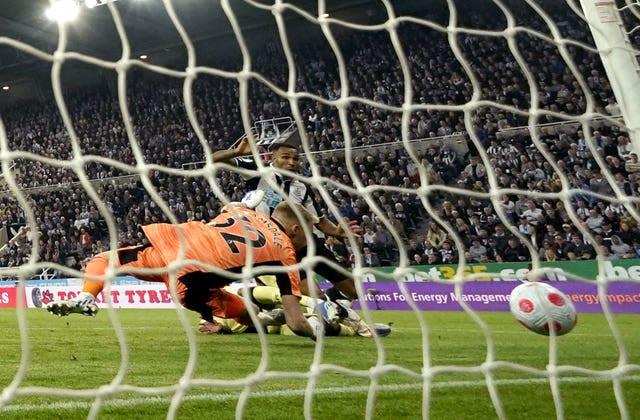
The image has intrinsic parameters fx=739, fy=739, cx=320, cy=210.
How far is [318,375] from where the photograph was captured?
1.90m

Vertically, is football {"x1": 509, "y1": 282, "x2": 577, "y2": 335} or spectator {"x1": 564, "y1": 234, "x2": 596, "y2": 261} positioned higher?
football {"x1": 509, "y1": 282, "x2": 577, "y2": 335}

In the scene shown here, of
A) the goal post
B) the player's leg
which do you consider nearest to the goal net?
the goal post

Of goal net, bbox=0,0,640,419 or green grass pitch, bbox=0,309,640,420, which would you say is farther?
goal net, bbox=0,0,640,419

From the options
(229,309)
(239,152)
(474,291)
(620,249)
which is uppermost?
(239,152)

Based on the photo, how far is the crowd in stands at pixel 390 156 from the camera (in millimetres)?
9633

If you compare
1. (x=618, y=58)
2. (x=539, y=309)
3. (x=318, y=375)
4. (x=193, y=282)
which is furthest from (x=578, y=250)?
(x=318, y=375)

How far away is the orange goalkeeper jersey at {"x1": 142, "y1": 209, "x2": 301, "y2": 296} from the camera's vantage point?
4344mm

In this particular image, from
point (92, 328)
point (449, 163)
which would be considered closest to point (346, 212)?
point (449, 163)

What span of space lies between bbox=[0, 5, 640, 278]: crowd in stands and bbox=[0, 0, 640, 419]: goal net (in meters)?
0.05

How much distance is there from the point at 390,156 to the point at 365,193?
1064 centimetres

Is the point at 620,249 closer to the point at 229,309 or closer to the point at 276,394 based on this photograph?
the point at 229,309

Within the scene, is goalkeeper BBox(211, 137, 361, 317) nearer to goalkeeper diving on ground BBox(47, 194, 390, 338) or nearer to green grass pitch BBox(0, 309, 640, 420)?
goalkeeper diving on ground BBox(47, 194, 390, 338)

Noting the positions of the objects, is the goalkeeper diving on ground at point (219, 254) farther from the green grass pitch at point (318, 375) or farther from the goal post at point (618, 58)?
the goal post at point (618, 58)

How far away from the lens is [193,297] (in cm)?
484
